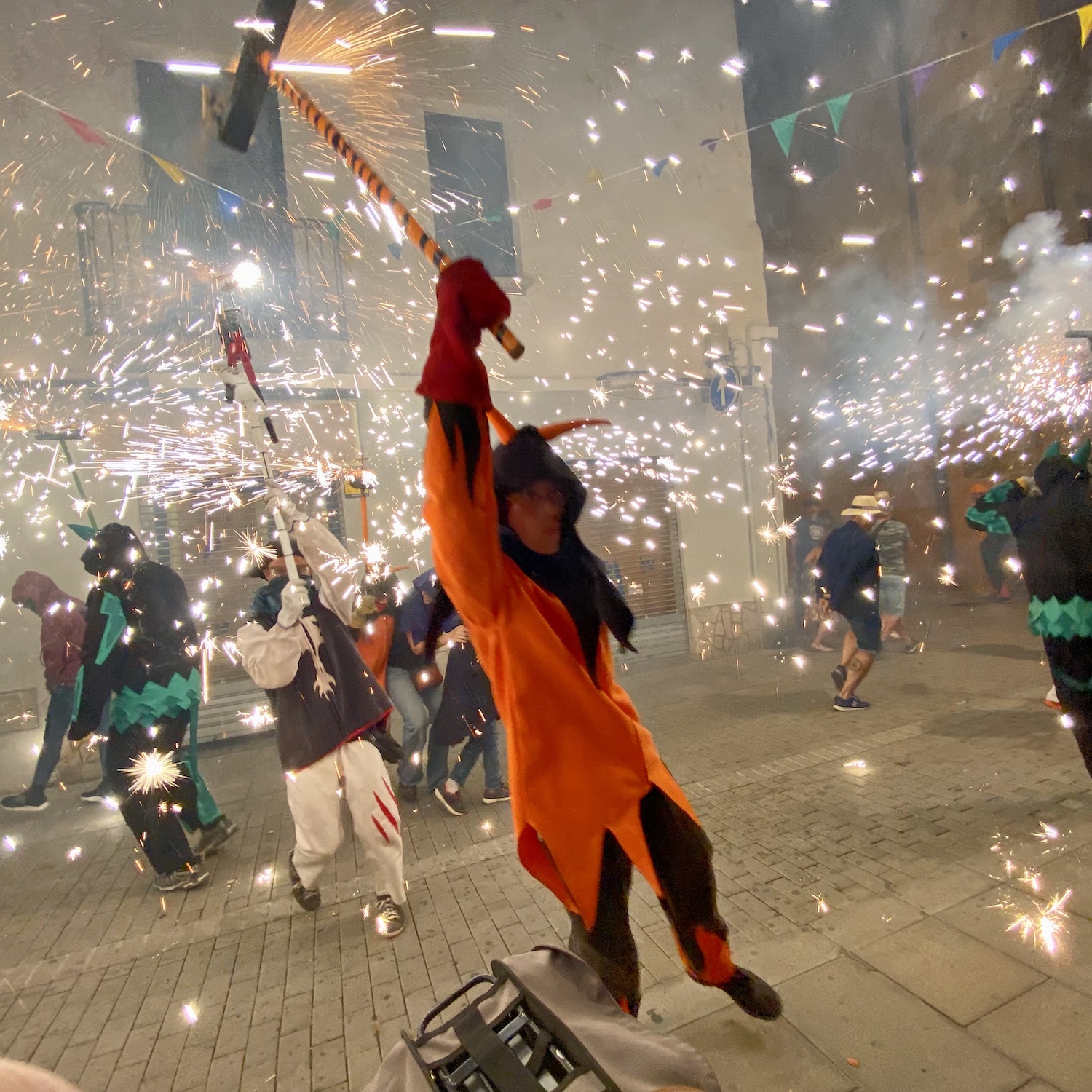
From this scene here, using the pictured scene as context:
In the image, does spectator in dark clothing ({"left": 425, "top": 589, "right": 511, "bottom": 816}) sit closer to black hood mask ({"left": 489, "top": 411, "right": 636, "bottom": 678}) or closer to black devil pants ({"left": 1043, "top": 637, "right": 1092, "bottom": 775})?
black hood mask ({"left": 489, "top": 411, "right": 636, "bottom": 678})

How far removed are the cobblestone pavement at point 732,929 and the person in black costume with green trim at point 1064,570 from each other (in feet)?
2.30

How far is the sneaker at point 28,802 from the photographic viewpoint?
5.36 m

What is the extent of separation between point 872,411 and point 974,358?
5.47 feet

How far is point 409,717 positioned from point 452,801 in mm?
660

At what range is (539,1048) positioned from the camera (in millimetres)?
1337

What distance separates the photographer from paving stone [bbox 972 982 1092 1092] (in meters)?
1.86

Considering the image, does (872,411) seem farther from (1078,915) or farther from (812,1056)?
(812,1056)

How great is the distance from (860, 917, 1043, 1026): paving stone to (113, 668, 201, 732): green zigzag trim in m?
3.87

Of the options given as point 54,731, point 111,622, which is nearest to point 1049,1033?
point 111,622

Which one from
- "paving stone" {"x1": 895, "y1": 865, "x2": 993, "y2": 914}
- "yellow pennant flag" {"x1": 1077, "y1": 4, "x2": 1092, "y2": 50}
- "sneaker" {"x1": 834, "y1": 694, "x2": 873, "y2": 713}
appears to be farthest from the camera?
"sneaker" {"x1": 834, "y1": 694, "x2": 873, "y2": 713}

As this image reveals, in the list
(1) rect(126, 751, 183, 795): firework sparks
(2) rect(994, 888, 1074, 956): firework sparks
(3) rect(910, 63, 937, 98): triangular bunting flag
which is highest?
(3) rect(910, 63, 937, 98): triangular bunting flag

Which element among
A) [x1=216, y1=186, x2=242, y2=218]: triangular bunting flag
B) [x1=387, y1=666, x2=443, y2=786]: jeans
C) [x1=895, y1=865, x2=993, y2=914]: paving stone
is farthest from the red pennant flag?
[x1=895, y1=865, x2=993, y2=914]: paving stone

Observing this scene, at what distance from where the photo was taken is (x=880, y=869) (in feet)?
10.1

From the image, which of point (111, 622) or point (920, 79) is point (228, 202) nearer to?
point (111, 622)
